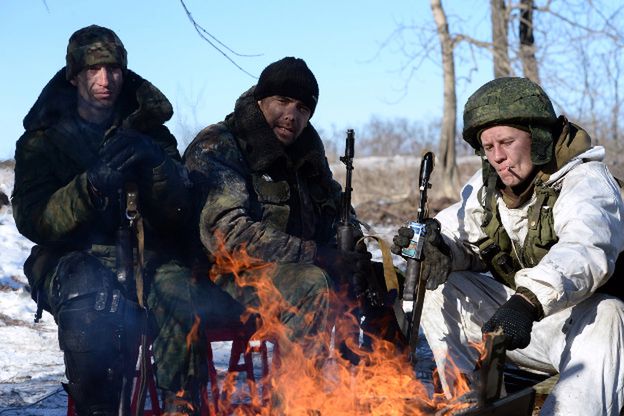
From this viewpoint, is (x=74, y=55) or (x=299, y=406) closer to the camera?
(x=299, y=406)

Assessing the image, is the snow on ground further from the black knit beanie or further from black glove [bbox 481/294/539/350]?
black glove [bbox 481/294/539/350]

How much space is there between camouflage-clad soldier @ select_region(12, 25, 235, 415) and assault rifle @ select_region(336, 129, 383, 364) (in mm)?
843

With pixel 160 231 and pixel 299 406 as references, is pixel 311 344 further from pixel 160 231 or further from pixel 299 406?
pixel 160 231

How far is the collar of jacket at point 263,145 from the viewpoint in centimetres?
493

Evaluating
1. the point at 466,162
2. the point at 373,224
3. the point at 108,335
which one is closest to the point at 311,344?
the point at 108,335

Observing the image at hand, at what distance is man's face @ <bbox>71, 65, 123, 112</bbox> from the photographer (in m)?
4.61

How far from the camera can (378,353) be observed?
470 centimetres

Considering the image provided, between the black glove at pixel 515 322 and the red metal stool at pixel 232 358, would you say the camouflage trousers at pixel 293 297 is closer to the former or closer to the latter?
the red metal stool at pixel 232 358

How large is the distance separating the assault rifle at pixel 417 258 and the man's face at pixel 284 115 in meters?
0.88

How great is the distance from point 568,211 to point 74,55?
259 cm

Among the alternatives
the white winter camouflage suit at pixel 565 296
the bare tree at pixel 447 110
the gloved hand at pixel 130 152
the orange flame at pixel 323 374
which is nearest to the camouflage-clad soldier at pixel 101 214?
the gloved hand at pixel 130 152

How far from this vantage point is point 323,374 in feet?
14.6

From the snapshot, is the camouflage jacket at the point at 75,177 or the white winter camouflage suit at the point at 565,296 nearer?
the white winter camouflage suit at the point at 565,296

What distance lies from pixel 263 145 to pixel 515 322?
1891 millimetres
